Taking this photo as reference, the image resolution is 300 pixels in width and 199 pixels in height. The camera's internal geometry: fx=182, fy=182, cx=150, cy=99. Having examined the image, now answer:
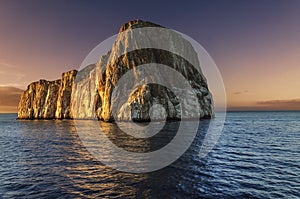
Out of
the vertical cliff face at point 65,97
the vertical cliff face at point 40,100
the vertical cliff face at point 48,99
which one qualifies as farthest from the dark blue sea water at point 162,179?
the vertical cliff face at point 40,100

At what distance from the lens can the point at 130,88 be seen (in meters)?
94.1

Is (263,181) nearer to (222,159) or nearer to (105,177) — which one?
(222,159)

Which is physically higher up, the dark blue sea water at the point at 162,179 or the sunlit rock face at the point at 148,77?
the sunlit rock face at the point at 148,77

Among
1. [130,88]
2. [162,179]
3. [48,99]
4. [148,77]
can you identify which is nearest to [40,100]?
[48,99]

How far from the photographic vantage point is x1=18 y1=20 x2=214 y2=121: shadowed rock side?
286ft

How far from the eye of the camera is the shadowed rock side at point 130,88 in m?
87.2

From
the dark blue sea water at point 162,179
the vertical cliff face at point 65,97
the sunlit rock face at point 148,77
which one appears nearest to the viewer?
the dark blue sea water at point 162,179

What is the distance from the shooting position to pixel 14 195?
12.5 metres

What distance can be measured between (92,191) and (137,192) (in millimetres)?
3288

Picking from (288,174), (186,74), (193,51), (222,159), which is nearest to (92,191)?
(222,159)

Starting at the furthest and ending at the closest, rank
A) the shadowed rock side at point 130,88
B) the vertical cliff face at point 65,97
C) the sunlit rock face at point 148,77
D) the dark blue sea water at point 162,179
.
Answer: the vertical cliff face at point 65,97, the shadowed rock side at point 130,88, the sunlit rock face at point 148,77, the dark blue sea water at point 162,179

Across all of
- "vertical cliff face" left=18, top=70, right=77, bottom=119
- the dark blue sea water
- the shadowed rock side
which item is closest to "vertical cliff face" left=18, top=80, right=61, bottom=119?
"vertical cliff face" left=18, top=70, right=77, bottom=119

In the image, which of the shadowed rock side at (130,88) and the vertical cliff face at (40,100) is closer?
the shadowed rock side at (130,88)

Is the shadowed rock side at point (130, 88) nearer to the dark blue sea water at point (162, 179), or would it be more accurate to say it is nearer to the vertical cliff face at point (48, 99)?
the vertical cliff face at point (48, 99)
